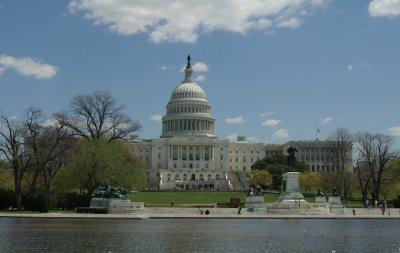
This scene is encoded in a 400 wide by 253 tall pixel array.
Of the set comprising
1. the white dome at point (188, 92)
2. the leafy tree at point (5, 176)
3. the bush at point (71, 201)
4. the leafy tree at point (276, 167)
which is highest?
the white dome at point (188, 92)

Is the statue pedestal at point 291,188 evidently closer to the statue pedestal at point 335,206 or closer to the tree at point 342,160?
the statue pedestal at point 335,206

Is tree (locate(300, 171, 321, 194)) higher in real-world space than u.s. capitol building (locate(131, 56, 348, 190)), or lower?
lower

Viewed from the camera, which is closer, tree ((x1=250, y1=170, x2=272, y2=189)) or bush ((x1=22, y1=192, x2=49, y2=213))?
bush ((x1=22, y1=192, x2=49, y2=213))

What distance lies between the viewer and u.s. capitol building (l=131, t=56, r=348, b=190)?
18025 centimetres

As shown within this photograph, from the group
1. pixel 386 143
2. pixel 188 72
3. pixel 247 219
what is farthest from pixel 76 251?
pixel 188 72

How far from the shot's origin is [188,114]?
18275 cm

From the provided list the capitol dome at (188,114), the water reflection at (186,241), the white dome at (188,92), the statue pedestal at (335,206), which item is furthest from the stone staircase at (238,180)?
the water reflection at (186,241)

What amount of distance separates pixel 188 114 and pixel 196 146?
31.9 ft

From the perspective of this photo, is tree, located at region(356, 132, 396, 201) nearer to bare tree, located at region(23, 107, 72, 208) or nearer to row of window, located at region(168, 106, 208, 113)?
bare tree, located at region(23, 107, 72, 208)

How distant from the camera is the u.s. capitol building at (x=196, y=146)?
591 feet

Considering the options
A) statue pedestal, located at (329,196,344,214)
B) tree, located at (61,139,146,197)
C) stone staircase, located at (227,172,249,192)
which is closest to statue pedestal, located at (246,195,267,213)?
statue pedestal, located at (329,196,344,214)

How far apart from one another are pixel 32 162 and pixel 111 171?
30.0 ft

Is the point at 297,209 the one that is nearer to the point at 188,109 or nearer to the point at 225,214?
the point at 225,214

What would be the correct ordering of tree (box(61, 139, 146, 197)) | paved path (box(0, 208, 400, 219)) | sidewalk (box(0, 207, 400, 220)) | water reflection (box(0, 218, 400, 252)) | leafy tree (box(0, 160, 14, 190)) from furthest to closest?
leafy tree (box(0, 160, 14, 190))
tree (box(61, 139, 146, 197))
sidewalk (box(0, 207, 400, 220))
paved path (box(0, 208, 400, 219))
water reflection (box(0, 218, 400, 252))
